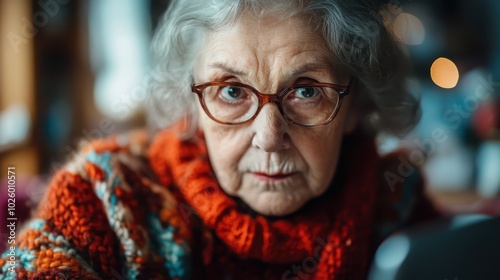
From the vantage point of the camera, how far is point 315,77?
0.97 m

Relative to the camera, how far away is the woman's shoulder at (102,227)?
89 centimetres

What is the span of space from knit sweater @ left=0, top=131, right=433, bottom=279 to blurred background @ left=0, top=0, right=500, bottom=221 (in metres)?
0.61

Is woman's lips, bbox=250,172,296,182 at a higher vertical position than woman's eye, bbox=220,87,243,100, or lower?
lower

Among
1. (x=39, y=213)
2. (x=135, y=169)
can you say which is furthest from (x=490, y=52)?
(x=39, y=213)

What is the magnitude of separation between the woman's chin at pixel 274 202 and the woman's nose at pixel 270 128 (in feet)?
0.36

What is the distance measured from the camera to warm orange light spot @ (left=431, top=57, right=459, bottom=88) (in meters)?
2.57

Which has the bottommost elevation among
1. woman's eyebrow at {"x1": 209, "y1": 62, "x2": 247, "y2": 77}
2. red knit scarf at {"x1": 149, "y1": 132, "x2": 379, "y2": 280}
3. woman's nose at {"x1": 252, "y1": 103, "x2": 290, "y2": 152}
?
red knit scarf at {"x1": 149, "y1": 132, "x2": 379, "y2": 280}

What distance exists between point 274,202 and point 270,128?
17 centimetres

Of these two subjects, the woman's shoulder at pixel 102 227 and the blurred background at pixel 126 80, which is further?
the blurred background at pixel 126 80

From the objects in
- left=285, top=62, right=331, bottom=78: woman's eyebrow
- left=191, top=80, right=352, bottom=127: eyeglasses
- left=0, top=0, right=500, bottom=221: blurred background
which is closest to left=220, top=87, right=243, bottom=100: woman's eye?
left=191, top=80, right=352, bottom=127: eyeglasses

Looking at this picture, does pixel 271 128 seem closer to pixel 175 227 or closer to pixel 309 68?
pixel 309 68

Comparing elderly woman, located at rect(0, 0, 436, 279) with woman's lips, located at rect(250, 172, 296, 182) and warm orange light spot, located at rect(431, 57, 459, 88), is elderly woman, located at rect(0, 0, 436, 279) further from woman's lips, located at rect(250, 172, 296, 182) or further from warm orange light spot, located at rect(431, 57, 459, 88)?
warm orange light spot, located at rect(431, 57, 459, 88)

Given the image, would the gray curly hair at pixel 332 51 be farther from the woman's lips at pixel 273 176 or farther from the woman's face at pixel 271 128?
the woman's lips at pixel 273 176

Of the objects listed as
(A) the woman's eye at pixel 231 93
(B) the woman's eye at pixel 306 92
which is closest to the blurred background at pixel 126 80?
(A) the woman's eye at pixel 231 93
